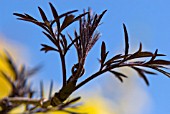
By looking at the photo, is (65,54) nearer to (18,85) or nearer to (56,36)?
(56,36)

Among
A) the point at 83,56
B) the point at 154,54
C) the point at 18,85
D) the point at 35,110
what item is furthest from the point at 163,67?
the point at 18,85

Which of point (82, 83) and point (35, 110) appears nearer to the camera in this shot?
point (82, 83)

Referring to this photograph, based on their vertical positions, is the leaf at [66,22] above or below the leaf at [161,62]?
above

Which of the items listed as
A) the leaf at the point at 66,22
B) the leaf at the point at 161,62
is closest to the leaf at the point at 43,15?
the leaf at the point at 66,22

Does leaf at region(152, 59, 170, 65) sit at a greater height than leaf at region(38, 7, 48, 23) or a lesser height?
lesser

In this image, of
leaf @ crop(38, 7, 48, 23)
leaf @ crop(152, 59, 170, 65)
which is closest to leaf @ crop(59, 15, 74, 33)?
leaf @ crop(38, 7, 48, 23)

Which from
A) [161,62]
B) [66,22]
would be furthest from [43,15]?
[161,62]

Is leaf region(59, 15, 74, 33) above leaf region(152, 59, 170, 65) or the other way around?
above

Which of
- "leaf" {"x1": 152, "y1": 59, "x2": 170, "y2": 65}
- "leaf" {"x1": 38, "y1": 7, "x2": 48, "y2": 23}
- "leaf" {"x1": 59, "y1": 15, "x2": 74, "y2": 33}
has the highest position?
"leaf" {"x1": 38, "y1": 7, "x2": 48, "y2": 23}

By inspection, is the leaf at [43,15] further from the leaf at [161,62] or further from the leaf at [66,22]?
the leaf at [161,62]

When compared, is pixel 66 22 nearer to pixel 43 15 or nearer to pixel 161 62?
pixel 43 15

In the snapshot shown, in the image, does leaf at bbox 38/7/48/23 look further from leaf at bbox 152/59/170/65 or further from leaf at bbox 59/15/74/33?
leaf at bbox 152/59/170/65
